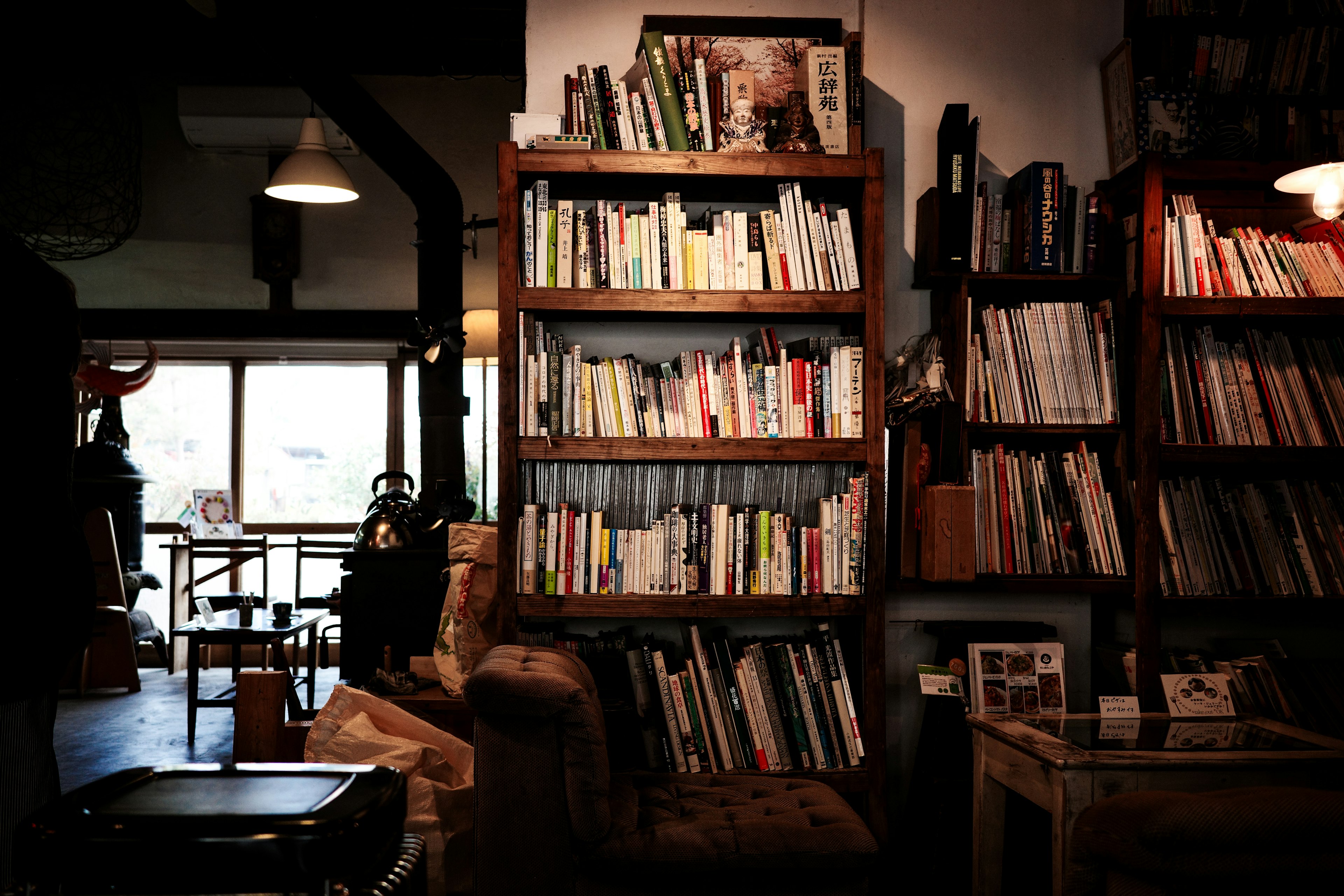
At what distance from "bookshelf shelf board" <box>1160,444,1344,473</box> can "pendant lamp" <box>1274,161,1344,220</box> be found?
68 cm

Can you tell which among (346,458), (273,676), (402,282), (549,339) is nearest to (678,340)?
(549,339)

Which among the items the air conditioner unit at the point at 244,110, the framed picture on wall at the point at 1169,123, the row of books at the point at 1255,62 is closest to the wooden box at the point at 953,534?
the framed picture on wall at the point at 1169,123

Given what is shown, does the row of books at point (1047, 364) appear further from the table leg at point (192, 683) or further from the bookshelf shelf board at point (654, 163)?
the table leg at point (192, 683)

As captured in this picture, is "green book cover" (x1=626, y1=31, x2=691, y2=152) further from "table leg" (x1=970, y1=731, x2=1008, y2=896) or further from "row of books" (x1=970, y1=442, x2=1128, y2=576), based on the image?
"table leg" (x1=970, y1=731, x2=1008, y2=896)

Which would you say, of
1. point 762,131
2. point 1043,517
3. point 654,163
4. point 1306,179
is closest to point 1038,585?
point 1043,517

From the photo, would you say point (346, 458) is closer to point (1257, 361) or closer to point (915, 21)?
point (915, 21)

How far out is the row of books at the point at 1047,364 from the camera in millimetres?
2820

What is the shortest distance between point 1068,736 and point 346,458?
6591 mm

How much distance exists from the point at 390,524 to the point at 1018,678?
2.50 meters

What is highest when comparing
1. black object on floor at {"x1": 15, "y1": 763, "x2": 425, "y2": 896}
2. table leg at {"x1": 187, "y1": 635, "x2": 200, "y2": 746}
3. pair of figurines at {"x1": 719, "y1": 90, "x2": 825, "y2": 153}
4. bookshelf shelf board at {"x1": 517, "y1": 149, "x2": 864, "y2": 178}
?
pair of figurines at {"x1": 719, "y1": 90, "x2": 825, "y2": 153}

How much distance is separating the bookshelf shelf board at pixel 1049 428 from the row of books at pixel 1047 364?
Answer: 17mm

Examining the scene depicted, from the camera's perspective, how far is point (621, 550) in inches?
106

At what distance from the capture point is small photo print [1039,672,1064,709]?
276 centimetres

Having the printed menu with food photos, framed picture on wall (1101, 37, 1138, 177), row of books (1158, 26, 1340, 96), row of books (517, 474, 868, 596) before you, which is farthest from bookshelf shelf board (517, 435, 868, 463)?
row of books (1158, 26, 1340, 96)
